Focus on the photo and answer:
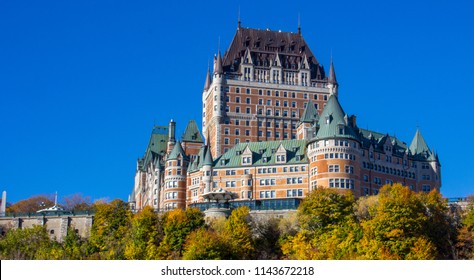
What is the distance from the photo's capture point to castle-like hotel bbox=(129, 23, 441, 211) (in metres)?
126

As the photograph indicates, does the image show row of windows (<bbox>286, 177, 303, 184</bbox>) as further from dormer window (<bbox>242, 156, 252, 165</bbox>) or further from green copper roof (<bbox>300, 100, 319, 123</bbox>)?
green copper roof (<bbox>300, 100, 319, 123</bbox>)

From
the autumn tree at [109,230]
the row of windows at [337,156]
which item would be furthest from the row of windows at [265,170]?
the autumn tree at [109,230]

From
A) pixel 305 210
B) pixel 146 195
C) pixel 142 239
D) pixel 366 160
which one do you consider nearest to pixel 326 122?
pixel 366 160

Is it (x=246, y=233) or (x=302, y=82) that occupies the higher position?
(x=302, y=82)

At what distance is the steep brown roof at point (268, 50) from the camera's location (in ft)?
513

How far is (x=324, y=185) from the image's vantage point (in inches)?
4825

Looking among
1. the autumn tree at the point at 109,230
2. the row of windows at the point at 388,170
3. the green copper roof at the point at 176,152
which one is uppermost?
the green copper roof at the point at 176,152

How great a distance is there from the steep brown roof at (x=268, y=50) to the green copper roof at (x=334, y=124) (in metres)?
28.9

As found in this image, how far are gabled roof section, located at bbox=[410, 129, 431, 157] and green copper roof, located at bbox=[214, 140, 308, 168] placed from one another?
74.5 feet

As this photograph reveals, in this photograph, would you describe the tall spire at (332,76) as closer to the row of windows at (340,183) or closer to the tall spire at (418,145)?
the tall spire at (418,145)

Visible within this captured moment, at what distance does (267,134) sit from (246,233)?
4792cm
